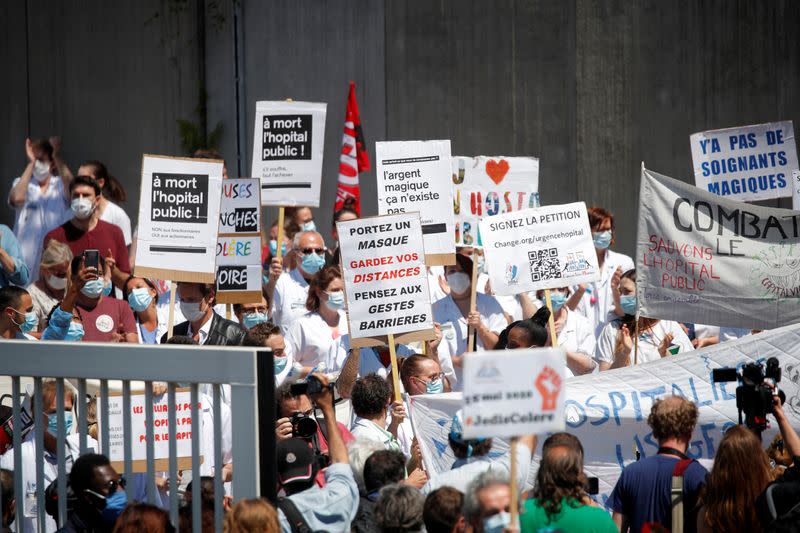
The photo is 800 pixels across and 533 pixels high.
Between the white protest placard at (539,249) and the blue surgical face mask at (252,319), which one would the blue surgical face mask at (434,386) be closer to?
the white protest placard at (539,249)

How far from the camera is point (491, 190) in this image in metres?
11.2

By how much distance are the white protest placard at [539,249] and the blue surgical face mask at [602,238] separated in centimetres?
137

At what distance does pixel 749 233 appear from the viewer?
29.8 feet

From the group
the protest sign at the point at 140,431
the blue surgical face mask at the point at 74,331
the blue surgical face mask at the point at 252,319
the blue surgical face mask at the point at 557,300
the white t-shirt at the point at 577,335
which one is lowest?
the protest sign at the point at 140,431

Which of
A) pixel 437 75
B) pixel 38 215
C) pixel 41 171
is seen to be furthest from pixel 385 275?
pixel 437 75

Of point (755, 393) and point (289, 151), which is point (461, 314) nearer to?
point (289, 151)

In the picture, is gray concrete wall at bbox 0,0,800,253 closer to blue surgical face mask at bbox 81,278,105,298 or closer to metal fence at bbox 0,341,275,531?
blue surgical face mask at bbox 81,278,105,298

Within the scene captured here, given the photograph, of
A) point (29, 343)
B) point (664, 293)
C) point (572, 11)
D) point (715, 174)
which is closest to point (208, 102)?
point (572, 11)

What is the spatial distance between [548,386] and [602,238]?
6.74m

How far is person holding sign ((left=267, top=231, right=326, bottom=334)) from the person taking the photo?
10750 mm

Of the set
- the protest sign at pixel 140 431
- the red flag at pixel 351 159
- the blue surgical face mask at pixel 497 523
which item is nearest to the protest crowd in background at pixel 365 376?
the blue surgical face mask at pixel 497 523

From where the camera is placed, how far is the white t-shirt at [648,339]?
31.3 feet

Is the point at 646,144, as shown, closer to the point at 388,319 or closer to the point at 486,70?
the point at 486,70

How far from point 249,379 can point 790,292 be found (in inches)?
195
